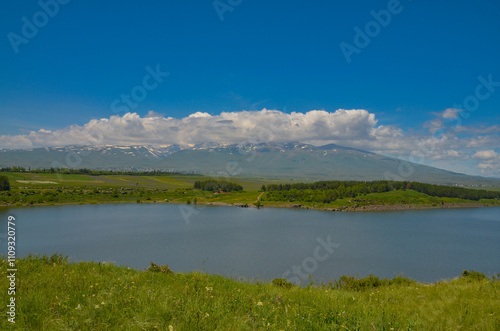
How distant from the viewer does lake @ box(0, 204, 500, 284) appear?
Answer: 38.5 m

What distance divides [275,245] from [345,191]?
322ft

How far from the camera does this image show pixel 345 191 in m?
141

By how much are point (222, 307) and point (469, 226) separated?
102 m

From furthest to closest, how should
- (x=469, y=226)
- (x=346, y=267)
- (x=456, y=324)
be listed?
(x=469, y=226) < (x=346, y=267) < (x=456, y=324)

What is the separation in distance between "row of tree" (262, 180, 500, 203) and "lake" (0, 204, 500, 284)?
51.1 metres

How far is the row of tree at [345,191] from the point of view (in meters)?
138

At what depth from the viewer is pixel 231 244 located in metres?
52.6

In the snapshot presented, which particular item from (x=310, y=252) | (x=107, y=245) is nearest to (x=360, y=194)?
(x=310, y=252)

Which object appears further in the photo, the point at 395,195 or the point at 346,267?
the point at 395,195

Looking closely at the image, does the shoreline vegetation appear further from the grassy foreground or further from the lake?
the grassy foreground

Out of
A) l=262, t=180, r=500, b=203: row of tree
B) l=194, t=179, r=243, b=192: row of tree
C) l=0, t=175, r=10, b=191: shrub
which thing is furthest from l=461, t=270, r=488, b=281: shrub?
l=0, t=175, r=10, b=191: shrub

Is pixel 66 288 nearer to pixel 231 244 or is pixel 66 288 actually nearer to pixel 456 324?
pixel 456 324

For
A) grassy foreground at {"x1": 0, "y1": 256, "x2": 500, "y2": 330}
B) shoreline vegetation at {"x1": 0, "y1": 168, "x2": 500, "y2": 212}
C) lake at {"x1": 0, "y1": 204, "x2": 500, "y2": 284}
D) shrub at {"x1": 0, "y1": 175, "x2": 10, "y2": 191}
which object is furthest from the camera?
shrub at {"x1": 0, "y1": 175, "x2": 10, "y2": 191}

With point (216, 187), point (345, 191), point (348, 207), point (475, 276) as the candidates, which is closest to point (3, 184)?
point (216, 187)
